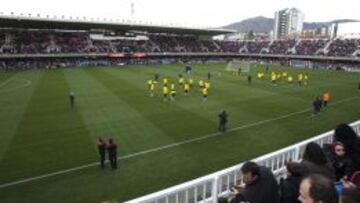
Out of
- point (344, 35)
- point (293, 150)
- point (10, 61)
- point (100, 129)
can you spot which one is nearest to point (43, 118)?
point (100, 129)

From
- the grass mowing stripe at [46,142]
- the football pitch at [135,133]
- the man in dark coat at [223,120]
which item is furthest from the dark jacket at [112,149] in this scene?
the man in dark coat at [223,120]

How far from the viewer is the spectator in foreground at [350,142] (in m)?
5.96

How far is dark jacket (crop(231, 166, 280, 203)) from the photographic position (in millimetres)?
4501

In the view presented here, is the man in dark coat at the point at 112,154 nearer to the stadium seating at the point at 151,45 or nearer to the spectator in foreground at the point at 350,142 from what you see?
the spectator in foreground at the point at 350,142

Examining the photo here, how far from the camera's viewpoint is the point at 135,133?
18.4 meters

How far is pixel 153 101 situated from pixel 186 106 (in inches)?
131

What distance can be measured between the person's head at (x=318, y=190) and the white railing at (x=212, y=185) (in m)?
2.67

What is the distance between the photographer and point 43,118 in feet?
70.9

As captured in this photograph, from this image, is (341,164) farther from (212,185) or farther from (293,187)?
(212,185)

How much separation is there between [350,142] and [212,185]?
277cm

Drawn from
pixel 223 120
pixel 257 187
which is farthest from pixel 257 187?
pixel 223 120

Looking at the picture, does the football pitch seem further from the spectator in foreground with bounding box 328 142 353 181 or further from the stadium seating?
the stadium seating

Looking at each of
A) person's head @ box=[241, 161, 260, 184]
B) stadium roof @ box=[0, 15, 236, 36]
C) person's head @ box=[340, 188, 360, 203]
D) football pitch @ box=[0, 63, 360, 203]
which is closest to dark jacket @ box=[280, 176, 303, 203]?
person's head @ box=[241, 161, 260, 184]

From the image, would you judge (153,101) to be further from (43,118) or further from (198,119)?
(43,118)
